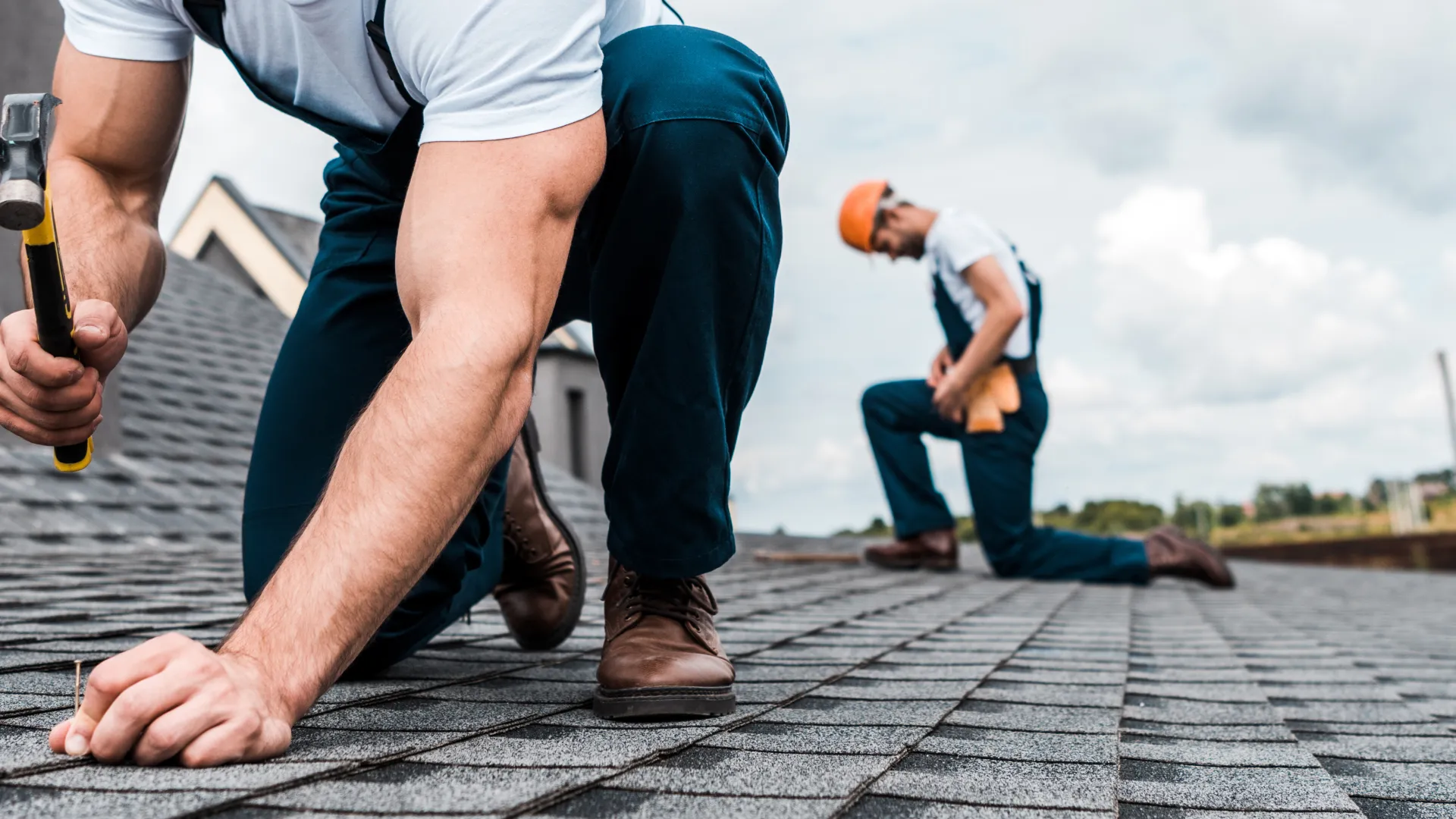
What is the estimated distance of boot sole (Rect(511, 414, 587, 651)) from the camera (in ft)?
6.11

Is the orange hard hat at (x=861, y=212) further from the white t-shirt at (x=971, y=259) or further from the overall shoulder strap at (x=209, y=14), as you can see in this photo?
the overall shoulder strap at (x=209, y=14)

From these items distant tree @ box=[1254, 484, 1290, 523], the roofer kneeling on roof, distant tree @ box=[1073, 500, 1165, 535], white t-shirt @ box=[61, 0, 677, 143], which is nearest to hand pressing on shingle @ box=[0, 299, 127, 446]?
the roofer kneeling on roof

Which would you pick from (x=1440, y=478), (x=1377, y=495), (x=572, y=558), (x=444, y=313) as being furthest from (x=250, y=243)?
(x=1440, y=478)

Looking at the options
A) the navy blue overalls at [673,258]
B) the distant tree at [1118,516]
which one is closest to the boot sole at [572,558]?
the navy blue overalls at [673,258]

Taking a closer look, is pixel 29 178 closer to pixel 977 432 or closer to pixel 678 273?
pixel 678 273

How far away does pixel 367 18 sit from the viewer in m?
1.28

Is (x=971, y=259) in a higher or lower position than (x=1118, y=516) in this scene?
higher

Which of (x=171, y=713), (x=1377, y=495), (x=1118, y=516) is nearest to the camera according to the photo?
(x=171, y=713)

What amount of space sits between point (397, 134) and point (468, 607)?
0.78m

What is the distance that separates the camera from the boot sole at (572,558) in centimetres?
186

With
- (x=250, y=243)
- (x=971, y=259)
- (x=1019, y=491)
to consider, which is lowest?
(x=1019, y=491)

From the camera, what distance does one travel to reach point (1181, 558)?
14.0 feet

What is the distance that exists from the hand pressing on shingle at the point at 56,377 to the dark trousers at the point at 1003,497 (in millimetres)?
3702

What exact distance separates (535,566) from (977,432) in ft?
9.70
